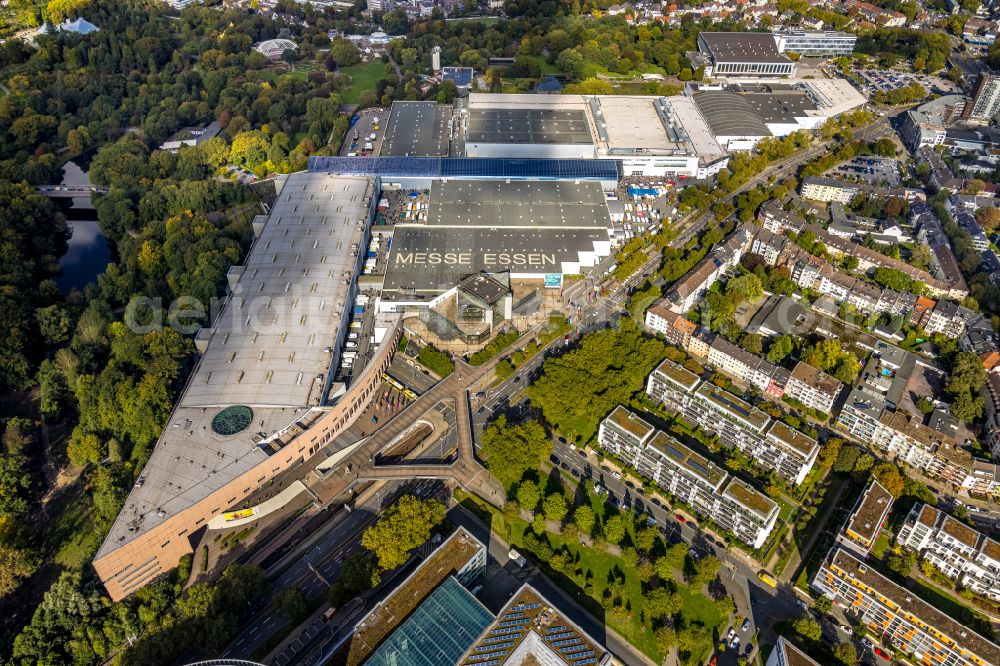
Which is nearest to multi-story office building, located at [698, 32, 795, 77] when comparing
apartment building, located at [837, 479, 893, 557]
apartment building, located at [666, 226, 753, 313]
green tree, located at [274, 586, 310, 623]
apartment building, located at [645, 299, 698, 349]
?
apartment building, located at [666, 226, 753, 313]

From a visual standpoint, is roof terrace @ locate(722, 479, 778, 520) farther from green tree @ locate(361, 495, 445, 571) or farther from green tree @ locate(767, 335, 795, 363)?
green tree @ locate(361, 495, 445, 571)

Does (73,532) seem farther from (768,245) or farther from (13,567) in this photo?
(768,245)

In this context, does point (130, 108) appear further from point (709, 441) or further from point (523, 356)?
point (709, 441)

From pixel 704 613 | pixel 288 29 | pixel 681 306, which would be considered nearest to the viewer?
pixel 704 613

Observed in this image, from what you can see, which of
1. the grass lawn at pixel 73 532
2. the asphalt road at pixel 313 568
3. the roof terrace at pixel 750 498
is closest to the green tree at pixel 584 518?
the roof terrace at pixel 750 498

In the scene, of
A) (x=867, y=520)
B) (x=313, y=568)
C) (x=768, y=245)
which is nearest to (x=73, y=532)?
(x=313, y=568)

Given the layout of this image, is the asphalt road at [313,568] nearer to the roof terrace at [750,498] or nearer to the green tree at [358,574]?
the green tree at [358,574]

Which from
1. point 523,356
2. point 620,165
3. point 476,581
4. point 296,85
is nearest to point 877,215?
point 620,165
